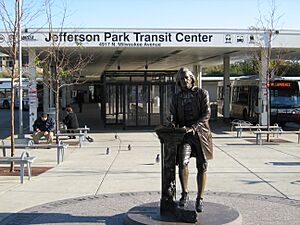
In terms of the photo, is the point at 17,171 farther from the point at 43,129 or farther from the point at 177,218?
the point at 177,218

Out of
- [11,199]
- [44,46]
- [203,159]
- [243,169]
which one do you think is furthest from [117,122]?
[203,159]

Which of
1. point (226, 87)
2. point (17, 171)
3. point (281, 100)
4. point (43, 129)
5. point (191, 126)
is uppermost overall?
point (226, 87)

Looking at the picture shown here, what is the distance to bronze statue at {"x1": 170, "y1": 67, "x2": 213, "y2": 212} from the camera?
271 inches

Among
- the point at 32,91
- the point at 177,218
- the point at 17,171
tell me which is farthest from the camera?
the point at 32,91

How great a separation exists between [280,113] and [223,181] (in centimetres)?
1784

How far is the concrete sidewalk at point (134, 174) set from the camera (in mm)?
9305

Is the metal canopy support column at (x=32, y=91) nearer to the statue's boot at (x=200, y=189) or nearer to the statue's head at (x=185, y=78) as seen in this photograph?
the statue's head at (x=185, y=78)

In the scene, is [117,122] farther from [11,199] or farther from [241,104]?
[11,199]

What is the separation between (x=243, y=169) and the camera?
484 inches

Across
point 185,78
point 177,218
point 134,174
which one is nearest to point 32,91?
point 134,174

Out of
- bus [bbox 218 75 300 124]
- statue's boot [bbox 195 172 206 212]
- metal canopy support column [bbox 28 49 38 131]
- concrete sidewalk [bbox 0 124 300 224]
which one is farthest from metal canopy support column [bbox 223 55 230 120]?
statue's boot [bbox 195 172 206 212]

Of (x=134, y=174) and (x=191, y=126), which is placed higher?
(x=191, y=126)

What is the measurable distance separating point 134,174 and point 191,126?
4813mm

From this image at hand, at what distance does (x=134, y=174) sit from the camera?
37.8ft
